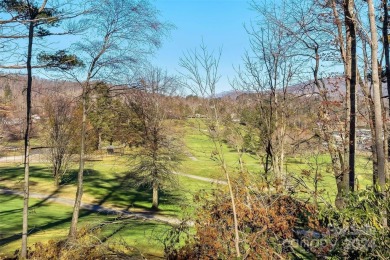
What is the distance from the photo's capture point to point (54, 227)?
18359 millimetres

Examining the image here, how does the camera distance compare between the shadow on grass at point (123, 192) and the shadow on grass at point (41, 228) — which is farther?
the shadow on grass at point (123, 192)

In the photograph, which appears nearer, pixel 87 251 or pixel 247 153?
pixel 87 251

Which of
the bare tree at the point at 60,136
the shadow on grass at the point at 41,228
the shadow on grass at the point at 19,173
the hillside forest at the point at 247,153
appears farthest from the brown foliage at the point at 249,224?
the shadow on grass at the point at 19,173

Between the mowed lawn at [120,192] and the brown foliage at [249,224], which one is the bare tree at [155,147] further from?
the brown foliage at [249,224]

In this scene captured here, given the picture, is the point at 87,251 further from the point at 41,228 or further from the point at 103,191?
the point at 103,191

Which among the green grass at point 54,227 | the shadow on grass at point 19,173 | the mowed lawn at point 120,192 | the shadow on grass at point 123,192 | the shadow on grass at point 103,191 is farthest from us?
the shadow on grass at point 19,173

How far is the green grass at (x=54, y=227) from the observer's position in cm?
1250

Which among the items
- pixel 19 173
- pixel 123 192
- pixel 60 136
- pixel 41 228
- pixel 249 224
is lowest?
pixel 123 192

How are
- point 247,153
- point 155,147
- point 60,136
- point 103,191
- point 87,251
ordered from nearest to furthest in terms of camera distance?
point 87,251
point 247,153
point 155,147
point 60,136
point 103,191

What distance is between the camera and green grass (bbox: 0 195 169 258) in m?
12.5

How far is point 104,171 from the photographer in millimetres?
42625

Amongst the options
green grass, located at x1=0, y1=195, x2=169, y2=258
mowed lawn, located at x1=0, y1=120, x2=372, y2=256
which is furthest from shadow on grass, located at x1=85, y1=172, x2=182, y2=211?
green grass, located at x1=0, y1=195, x2=169, y2=258

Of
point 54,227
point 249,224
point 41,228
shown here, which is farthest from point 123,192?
point 249,224

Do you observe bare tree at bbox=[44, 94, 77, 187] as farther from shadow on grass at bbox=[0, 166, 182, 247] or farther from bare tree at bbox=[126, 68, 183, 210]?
bare tree at bbox=[126, 68, 183, 210]
